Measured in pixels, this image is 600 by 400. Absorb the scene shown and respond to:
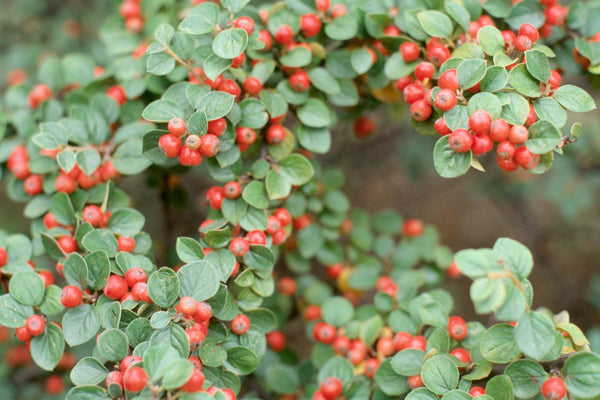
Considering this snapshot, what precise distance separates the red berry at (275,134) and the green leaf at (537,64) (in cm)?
83

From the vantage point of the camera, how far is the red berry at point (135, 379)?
1.28m

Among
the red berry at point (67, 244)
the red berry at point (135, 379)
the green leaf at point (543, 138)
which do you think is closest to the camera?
the red berry at point (135, 379)

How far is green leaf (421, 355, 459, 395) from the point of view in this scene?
151 centimetres

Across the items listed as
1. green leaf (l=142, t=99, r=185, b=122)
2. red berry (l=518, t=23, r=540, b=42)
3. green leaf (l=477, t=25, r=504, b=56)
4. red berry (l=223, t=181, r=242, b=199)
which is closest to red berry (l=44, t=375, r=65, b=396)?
red berry (l=223, t=181, r=242, b=199)

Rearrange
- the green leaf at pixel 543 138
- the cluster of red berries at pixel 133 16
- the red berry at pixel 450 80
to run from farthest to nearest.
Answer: the cluster of red berries at pixel 133 16 → the red berry at pixel 450 80 → the green leaf at pixel 543 138

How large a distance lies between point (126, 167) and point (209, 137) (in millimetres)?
456

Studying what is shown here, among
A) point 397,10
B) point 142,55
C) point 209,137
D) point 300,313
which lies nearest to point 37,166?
point 142,55

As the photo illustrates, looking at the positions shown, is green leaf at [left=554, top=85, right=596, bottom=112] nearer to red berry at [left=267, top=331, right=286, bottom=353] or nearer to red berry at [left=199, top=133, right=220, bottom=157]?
red berry at [left=199, top=133, right=220, bottom=157]

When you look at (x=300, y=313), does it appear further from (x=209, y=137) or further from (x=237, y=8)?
(x=237, y=8)

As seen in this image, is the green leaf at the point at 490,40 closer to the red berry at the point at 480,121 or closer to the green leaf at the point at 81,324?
the red berry at the point at 480,121

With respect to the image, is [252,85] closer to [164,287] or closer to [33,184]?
[164,287]

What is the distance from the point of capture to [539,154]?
1.57 meters

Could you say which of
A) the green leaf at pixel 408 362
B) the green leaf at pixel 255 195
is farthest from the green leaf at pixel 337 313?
the green leaf at pixel 255 195

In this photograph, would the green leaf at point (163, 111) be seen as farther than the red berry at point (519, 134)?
Yes
